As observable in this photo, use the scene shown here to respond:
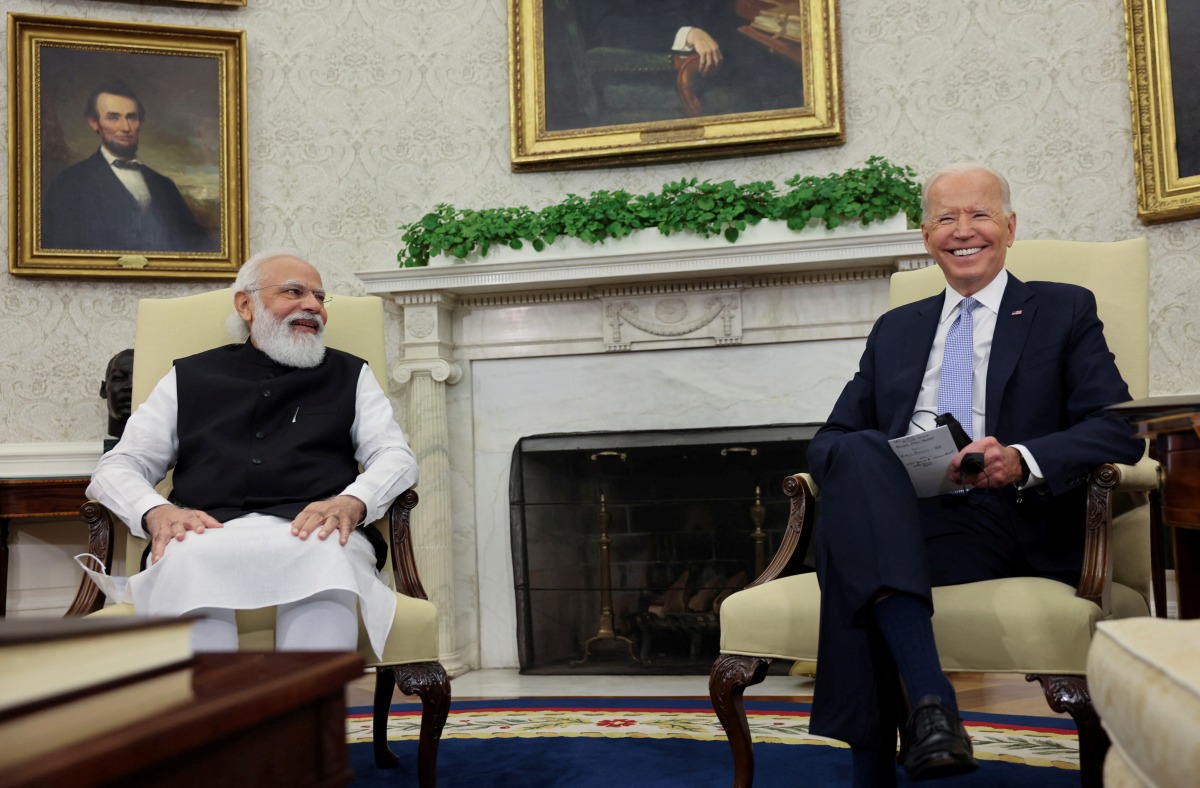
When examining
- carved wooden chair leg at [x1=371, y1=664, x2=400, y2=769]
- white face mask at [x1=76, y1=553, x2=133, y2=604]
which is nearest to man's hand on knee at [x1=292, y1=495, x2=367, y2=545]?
white face mask at [x1=76, y1=553, x2=133, y2=604]

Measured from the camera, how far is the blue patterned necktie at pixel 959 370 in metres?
2.62

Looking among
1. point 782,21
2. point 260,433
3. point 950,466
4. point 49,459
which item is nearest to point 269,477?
point 260,433

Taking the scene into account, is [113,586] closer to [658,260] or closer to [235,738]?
[235,738]

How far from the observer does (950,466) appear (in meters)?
2.25

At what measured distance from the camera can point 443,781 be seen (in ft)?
9.33

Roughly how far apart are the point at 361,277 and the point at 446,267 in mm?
404

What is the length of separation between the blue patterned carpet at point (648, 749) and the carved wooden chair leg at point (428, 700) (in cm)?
36

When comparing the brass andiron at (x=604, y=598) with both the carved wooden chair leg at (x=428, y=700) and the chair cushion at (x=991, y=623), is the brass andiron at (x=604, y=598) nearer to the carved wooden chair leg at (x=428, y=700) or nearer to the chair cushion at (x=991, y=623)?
the carved wooden chair leg at (x=428, y=700)

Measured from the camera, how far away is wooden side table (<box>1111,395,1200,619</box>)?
1.80 meters

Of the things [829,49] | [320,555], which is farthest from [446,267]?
[320,555]

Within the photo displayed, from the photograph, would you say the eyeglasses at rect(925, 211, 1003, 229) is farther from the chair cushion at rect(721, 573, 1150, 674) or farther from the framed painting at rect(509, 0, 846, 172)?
the framed painting at rect(509, 0, 846, 172)

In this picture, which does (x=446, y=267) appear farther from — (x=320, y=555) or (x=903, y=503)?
(x=903, y=503)

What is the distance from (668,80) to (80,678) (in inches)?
183

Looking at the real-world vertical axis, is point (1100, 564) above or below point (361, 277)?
below
